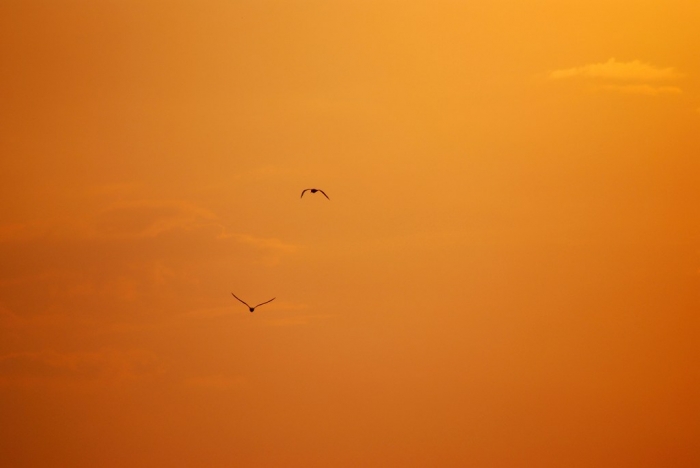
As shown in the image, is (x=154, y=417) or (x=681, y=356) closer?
(x=154, y=417)

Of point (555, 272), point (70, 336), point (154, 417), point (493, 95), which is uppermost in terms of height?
point (493, 95)

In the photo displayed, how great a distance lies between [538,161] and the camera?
298 cm

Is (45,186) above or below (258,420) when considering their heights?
above

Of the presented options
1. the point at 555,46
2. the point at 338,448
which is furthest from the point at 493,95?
the point at 338,448

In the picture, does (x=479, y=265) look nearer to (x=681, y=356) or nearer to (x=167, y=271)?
(x=681, y=356)

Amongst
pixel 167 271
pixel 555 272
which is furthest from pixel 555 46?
pixel 167 271

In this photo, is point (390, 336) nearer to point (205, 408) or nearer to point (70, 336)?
point (205, 408)

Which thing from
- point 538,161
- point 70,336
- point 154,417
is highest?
point 538,161

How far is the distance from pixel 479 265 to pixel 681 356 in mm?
1045

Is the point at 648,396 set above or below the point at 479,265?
below

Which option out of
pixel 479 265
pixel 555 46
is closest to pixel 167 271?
pixel 479 265

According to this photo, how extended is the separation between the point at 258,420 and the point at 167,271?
0.77m

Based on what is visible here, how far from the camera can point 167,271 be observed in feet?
9.34

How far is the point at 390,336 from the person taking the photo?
2.91 m
